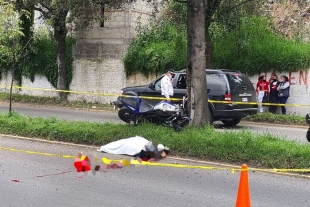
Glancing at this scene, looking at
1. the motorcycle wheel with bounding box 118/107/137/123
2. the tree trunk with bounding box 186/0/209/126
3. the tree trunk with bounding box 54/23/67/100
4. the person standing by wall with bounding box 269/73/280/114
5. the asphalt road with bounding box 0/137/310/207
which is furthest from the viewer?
the tree trunk with bounding box 54/23/67/100

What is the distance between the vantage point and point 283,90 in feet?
62.4

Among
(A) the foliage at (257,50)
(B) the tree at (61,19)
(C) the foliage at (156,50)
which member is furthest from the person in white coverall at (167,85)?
(C) the foliage at (156,50)

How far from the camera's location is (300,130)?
15852 mm

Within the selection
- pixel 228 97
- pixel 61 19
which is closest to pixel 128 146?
pixel 228 97

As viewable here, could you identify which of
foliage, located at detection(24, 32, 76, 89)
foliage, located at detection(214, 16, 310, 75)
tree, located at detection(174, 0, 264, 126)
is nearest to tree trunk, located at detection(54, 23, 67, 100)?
foliage, located at detection(24, 32, 76, 89)

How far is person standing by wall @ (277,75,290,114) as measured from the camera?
1903 centimetres

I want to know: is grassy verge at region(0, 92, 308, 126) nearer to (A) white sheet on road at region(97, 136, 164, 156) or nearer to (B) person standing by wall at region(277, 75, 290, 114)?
(B) person standing by wall at region(277, 75, 290, 114)

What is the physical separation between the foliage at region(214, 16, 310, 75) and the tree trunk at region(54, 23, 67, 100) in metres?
8.00

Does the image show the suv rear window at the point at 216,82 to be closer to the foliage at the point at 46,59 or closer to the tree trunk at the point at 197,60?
the tree trunk at the point at 197,60

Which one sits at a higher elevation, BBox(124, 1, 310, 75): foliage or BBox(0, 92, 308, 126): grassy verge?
BBox(124, 1, 310, 75): foliage

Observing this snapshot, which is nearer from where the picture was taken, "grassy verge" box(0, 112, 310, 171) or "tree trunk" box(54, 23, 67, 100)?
"grassy verge" box(0, 112, 310, 171)

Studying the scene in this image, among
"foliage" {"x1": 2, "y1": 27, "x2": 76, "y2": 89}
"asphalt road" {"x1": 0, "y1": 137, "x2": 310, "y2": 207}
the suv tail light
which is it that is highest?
"foliage" {"x1": 2, "y1": 27, "x2": 76, "y2": 89}

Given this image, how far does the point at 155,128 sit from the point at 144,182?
3.35 m

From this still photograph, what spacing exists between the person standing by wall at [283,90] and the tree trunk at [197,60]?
322 inches
